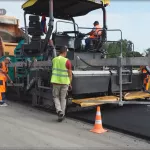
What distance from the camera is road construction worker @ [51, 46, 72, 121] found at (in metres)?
6.26

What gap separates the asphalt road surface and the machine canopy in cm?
267

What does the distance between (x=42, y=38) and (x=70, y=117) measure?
2012mm

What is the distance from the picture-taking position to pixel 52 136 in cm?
512

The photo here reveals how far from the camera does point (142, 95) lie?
299 inches

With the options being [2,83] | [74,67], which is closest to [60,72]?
[74,67]

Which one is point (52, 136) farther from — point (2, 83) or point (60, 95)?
point (2, 83)

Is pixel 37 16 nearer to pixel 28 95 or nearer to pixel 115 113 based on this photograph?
pixel 28 95

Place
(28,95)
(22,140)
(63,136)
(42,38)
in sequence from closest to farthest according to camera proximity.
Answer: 1. (22,140)
2. (63,136)
3. (42,38)
4. (28,95)

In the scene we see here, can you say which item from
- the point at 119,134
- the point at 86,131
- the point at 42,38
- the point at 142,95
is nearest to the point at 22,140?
the point at 86,131

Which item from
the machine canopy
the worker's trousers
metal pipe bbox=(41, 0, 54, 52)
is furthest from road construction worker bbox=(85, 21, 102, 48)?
the worker's trousers

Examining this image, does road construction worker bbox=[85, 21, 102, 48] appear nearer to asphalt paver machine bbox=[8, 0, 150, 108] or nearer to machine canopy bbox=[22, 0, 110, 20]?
asphalt paver machine bbox=[8, 0, 150, 108]

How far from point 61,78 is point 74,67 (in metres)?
0.63

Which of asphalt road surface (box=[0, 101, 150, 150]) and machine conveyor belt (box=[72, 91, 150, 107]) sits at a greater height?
machine conveyor belt (box=[72, 91, 150, 107])

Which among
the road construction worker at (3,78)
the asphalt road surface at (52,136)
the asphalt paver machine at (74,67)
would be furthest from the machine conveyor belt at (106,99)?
the road construction worker at (3,78)
